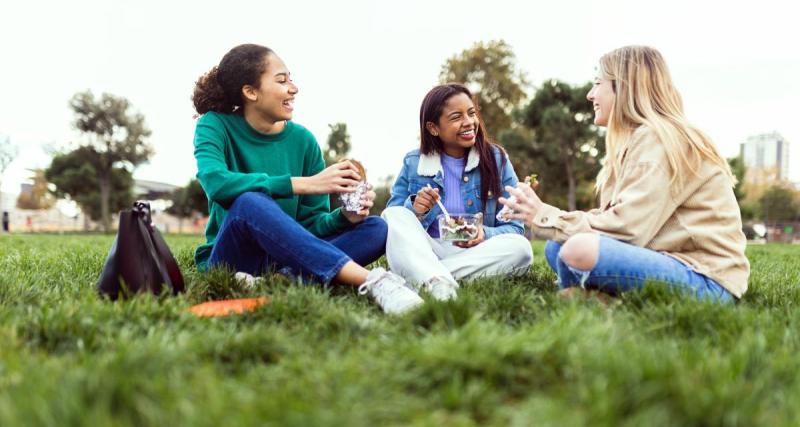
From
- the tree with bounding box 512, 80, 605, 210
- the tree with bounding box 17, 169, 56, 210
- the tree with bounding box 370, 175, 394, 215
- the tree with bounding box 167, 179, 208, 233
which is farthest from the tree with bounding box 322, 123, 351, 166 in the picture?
the tree with bounding box 17, 169, 56, 210

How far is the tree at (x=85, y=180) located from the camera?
3152 cm

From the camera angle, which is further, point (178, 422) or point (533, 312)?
point (533, 312)

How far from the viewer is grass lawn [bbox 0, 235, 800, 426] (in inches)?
54.9

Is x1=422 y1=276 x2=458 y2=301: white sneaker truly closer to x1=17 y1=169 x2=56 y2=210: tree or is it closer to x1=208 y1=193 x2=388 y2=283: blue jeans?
x1=208 y1=193 x2=388 y2=283: blue jeans

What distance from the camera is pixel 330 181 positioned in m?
→ 3.14

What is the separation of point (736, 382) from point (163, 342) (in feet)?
5.08

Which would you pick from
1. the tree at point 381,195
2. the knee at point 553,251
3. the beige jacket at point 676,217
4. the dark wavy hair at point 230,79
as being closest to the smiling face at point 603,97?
the beige jacket at point 676,217

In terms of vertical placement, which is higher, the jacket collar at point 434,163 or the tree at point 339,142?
the tree at point 339,142

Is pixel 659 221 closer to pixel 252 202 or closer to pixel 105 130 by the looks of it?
pixel 252 202

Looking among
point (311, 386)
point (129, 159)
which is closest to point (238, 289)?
point (311, 386)

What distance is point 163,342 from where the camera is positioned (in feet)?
6.10

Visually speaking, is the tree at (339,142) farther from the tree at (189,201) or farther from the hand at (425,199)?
the hand at (425,199)

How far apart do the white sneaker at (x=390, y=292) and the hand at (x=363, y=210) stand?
0.56 metres

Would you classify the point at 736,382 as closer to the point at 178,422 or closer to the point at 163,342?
the point at 178,422
